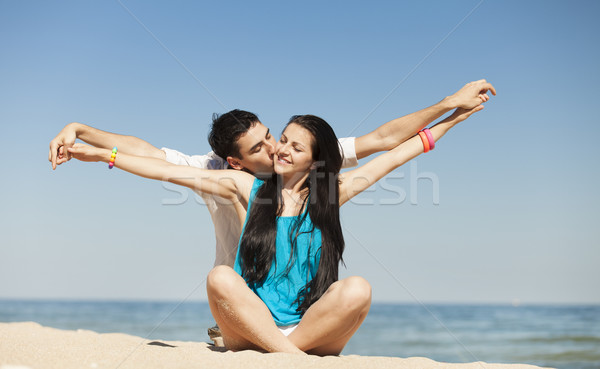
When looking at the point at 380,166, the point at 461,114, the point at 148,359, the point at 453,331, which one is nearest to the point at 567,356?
the point at 453,331

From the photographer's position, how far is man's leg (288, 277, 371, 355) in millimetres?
2908

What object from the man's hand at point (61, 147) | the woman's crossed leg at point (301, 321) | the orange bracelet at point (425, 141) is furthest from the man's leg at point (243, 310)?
the orange bracelet at point (425, 141)

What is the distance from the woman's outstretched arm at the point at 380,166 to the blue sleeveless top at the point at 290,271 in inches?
16.9

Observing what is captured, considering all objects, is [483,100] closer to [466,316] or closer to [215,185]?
[215,185]

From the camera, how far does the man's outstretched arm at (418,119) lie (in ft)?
13.6

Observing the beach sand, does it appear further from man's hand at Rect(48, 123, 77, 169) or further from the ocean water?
the ocean water

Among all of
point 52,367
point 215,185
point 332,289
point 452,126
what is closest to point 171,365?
point 52,367

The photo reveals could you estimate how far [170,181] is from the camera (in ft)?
11.4

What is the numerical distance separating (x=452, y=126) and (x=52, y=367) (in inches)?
132

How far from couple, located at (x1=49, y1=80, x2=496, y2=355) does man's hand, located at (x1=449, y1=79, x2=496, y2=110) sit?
147 millimetres

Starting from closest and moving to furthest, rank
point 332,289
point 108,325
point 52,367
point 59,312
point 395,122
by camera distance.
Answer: point 52,367 < point 332,289 < point 395,122 < point 108,325 < point 59,312

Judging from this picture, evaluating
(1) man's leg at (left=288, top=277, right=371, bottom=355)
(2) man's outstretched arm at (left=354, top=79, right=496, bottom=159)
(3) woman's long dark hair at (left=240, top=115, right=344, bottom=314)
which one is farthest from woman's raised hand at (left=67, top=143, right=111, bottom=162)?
(2) man's outstretched arm at (left=354, top=79, right=496, bottom=159)

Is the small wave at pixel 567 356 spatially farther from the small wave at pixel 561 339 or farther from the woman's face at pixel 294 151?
the woman's face at pixel 294 151

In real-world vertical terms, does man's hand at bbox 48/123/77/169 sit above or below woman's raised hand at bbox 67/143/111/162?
below
